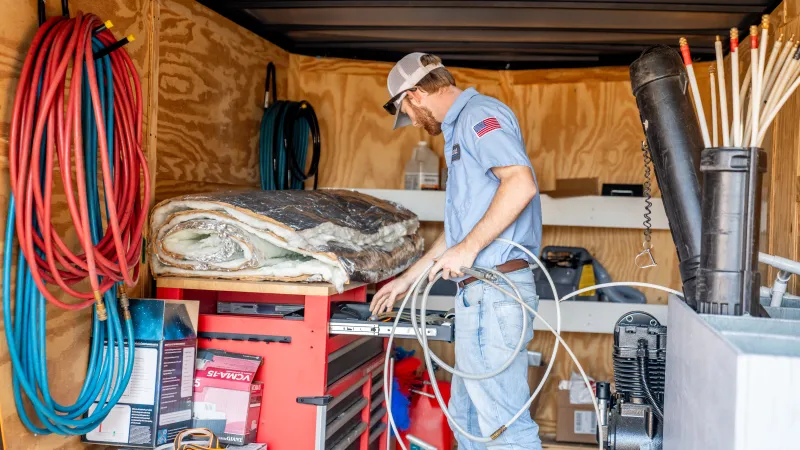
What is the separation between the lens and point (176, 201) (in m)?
2.53

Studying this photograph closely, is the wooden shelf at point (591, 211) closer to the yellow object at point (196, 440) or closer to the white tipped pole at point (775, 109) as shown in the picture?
the yellow object at point (196, 440)

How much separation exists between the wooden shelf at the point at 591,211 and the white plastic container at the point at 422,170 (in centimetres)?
13

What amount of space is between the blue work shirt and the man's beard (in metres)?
0.11

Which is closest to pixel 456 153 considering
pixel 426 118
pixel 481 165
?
pixel 481 165

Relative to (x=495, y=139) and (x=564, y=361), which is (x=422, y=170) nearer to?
(x=564, y=361)

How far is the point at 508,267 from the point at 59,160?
1.38 meters

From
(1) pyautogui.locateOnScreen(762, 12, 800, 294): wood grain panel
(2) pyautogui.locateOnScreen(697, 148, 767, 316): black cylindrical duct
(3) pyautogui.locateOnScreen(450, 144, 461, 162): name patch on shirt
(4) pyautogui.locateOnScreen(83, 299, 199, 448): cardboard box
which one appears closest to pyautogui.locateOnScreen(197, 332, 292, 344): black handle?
(4) pyautogui.locateOnScreen(83, 299, 199, 448): cardboard box

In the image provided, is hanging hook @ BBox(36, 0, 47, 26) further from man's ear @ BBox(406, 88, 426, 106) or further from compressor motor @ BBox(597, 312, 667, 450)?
compressor motor @ BBox(597, 312, 667, 450)

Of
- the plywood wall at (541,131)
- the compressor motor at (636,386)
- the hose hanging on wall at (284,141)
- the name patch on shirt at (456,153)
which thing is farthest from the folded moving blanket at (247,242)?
the plywood wall at (541,131)

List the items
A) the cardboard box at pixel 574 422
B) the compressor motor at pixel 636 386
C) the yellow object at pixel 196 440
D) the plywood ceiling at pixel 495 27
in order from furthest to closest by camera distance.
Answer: the cardboard box at pixel 574 422 < the plywood ceiling at pixel 495 27 < the yellow object at pixel 196 440 < the compressor motor at pixel 636 386

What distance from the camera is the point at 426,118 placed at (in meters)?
2.72

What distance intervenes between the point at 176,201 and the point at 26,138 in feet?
2.34

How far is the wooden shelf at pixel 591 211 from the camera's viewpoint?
12.8 feet

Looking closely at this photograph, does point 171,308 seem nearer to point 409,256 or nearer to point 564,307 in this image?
point 409,256
